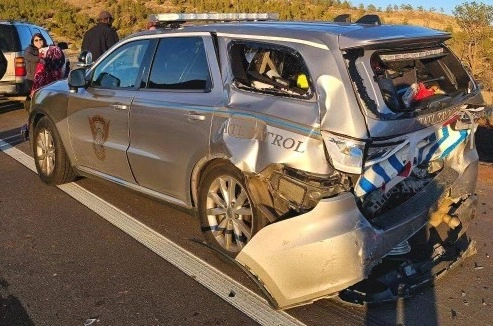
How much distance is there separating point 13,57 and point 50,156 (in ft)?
21.2

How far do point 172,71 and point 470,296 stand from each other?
2784mm

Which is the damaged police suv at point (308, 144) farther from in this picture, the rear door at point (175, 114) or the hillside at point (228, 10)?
the hillside at point (228, 10)

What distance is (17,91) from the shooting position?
39.3 ft

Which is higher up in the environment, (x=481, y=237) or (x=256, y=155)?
(x=256, y=155)

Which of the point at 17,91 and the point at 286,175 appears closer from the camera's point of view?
the point at 286,175

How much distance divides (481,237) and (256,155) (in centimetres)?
229

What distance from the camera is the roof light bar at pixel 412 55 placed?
149 inches

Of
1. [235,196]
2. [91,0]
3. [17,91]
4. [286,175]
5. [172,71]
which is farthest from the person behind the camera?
[91,0]

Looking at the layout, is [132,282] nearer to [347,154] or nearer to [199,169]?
[199,169]

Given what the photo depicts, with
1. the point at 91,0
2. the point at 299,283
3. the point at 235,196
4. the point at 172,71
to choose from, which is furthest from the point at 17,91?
the point at 91,0

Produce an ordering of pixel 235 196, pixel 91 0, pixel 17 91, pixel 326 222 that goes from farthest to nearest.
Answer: pixel 91 0, pixel 17 91, pixel 235 196, pixel 326 222

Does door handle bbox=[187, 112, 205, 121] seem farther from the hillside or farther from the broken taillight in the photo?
the hillside

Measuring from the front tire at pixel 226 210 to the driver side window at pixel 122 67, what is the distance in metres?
1.35

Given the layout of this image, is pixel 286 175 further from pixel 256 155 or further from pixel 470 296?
pixel 470 296
